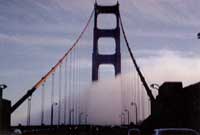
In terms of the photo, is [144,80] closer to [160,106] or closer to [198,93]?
[160,106]

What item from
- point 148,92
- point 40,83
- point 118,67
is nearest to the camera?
point 40,83

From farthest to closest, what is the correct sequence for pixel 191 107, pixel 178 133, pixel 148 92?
pixel 148 92
pixel 191 107
pixel 178 133

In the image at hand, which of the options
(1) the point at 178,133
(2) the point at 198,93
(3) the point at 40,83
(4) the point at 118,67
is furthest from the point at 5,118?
(1) the point at 178,133

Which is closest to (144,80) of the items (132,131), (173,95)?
(173,95)

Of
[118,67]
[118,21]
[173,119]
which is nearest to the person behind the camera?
[173,119]

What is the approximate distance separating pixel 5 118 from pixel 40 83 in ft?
36.4

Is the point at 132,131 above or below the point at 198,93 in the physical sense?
below

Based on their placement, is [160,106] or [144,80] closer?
[160,106]

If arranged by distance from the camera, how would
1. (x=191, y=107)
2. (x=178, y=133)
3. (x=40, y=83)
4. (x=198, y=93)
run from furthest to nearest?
(x=40, y=83), (x=191, y=107), (x=198, y=93), (x=178, y=133)

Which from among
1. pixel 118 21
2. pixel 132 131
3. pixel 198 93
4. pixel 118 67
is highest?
pixel 118 21

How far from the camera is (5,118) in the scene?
48.2m

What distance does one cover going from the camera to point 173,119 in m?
48.0

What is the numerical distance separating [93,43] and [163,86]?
29.1 metres

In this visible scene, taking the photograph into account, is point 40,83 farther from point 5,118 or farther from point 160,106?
point 160,106
